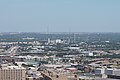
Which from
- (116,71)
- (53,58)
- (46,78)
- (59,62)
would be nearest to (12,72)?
(46,78)

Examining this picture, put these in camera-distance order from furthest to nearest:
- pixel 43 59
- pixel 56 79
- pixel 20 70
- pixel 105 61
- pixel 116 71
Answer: pixel 43 59, pixel 105 61, pixel 116 71, pixel 20 70, pixel 56 79

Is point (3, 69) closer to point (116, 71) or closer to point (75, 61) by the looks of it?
point (116, 71)

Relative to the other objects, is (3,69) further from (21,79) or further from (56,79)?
(56,79)

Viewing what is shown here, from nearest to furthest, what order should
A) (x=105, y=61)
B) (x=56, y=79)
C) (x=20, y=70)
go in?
(x=56, y=79), (x=20, y=70), (x=105, y=61)

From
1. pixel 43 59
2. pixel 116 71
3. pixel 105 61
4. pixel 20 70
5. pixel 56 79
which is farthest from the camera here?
pixel 43 59

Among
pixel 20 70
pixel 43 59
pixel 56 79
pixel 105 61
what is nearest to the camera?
pixel 56 79

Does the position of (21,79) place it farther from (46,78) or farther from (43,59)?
(43,59)

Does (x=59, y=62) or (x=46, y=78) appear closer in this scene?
(x=46, y=78)

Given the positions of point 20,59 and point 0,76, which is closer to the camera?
point 0,76

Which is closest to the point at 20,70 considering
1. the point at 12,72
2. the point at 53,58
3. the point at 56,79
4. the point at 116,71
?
the point at 12,72
